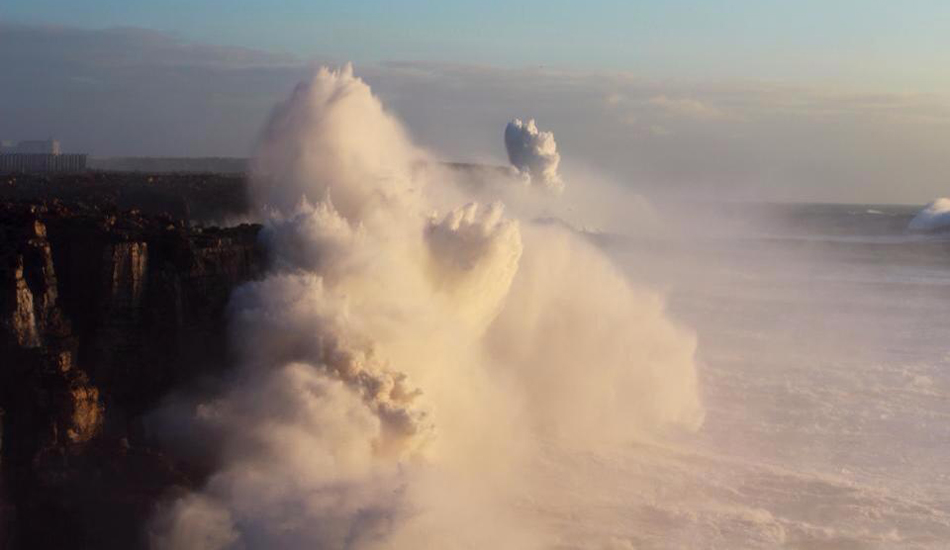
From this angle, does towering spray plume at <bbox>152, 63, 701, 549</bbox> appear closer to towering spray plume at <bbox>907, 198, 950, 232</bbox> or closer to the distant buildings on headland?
the distant buildings on headland

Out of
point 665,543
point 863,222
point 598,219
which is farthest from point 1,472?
point 863,222

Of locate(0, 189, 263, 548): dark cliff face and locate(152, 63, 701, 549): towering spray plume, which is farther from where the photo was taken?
locate(152, 63, 701, 549): towering spray plume

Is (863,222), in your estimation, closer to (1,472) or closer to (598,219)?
(598,219)

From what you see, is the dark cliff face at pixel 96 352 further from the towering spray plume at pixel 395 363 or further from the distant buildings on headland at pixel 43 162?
the distant buildings on headland at pixel 43 162

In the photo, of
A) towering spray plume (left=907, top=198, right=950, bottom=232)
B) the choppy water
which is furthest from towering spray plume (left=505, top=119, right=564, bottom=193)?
towering spray plume (left=907, top=198, right=950, bottom=232)

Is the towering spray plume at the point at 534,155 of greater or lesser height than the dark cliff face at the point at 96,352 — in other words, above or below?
above

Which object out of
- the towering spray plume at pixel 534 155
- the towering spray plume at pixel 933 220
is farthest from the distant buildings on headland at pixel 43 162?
the towering spray plume at pixel 933 220
